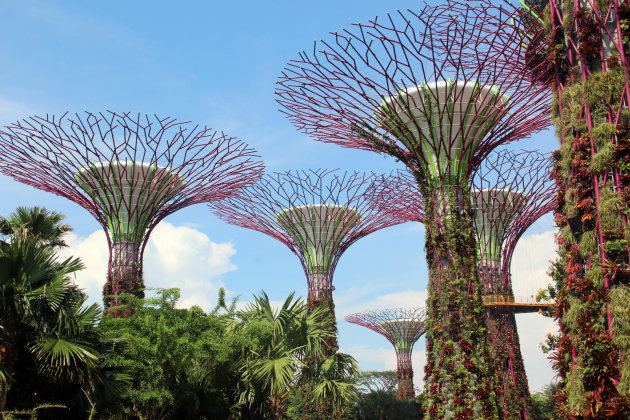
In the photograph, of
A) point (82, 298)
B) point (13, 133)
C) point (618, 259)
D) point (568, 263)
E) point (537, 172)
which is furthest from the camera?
point (537, 172)

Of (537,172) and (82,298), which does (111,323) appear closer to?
(82,298)

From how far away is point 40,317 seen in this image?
9.02 meters

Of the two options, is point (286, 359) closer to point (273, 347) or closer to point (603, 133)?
point (273, 347)

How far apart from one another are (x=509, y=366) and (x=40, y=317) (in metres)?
19.7

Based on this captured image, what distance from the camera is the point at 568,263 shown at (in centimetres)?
868

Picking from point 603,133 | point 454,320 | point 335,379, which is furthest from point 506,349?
point 603,133

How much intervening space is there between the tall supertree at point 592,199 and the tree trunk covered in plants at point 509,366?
Answer: 15.7 metres

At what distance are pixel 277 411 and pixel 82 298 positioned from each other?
5.90 metres

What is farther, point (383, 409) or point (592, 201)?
point (383, 409)

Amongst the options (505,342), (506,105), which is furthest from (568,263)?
(505,342)

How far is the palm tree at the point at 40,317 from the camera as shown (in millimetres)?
8781

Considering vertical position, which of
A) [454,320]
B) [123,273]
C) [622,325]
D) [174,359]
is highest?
[123,273]

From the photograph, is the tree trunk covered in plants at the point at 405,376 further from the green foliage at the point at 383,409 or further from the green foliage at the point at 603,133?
the green foliage at the point at 603,133

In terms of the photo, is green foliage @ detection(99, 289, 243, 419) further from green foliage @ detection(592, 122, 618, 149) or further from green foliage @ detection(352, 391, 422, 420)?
green foliage @ detection(352, 391, 422, 420)
